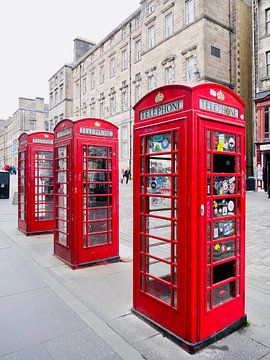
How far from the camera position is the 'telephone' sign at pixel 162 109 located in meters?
2.92

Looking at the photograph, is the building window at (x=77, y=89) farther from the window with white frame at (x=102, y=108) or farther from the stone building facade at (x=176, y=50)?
the stone building facade at (x=176, y=50)

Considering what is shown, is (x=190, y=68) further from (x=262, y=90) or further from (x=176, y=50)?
(x=262, y=90)

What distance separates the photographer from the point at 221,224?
3.12 metres

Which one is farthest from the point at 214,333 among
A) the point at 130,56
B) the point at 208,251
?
the point at 130,56

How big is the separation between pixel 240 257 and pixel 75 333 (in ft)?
6.39

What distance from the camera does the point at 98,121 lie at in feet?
17.3

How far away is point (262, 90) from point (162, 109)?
22144 millimetres

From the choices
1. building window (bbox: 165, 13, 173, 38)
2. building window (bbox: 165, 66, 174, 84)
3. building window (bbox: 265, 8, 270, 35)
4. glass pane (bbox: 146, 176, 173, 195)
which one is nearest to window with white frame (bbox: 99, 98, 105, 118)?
building window (bbox: 165, 66, 174, 84)

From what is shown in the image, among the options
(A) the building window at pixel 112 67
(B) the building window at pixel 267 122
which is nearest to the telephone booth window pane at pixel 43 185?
(B) the building window at pixel 267 122

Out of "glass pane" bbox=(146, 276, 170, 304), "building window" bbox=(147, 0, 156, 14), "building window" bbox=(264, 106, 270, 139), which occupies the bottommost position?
"glass pane" bbox=(146, 276, 170, 304)

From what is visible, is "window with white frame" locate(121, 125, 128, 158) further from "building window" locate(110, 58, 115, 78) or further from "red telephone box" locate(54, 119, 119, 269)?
"red telephone box" locate(54, 119, 119, 269)

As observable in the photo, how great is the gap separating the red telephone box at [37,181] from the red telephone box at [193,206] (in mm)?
4881

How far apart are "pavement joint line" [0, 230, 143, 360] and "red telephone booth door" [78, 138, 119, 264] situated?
2.41 feet

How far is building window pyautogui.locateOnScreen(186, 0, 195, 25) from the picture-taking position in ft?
77.8
